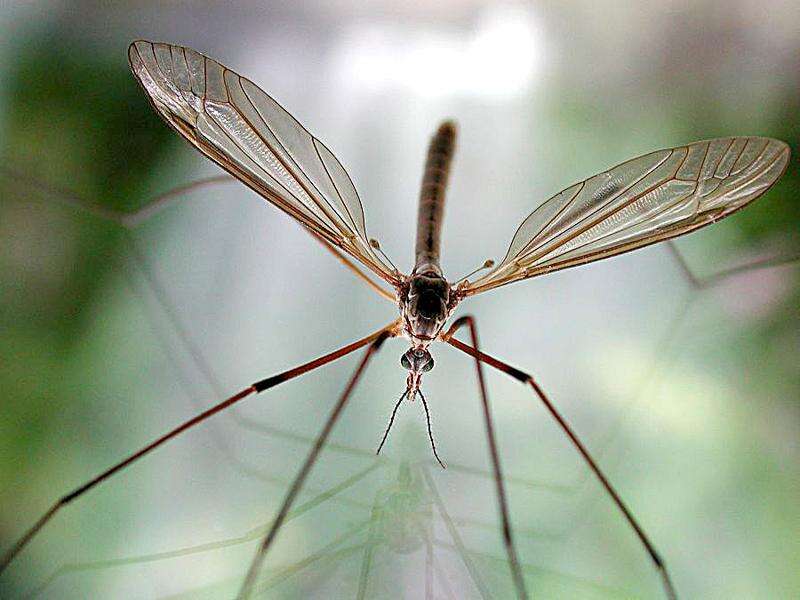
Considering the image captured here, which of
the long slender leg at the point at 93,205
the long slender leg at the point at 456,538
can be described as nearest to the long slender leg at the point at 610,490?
the long slender leg at the point at 456,538

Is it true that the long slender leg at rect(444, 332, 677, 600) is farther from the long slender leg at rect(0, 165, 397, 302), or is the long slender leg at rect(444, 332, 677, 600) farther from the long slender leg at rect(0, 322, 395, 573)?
Result: the long slender leg at rect(0, 165, 397, 302)

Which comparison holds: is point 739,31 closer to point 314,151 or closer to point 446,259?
point 446,259

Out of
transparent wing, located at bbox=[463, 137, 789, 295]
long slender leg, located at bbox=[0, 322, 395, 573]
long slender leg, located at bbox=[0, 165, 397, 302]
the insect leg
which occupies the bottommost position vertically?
long slender leg, located at bbox=[0, 322, 395, 573]

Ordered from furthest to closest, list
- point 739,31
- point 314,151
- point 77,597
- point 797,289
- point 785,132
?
point 739,31, point 785,132, point 797,289, point 314,151, point 77,597

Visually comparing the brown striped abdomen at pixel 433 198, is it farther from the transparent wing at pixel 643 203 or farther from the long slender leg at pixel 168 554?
the long slender leg at pixel 168 554

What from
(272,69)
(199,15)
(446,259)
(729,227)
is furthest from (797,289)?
(199,15)

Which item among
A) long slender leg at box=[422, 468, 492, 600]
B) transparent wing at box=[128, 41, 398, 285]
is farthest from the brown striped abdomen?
long slender leg at box=[422, 468, 492, 600]

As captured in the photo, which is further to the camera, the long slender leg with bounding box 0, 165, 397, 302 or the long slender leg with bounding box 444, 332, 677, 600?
the long slender leg with bounding box 0, 165, 397, 302
